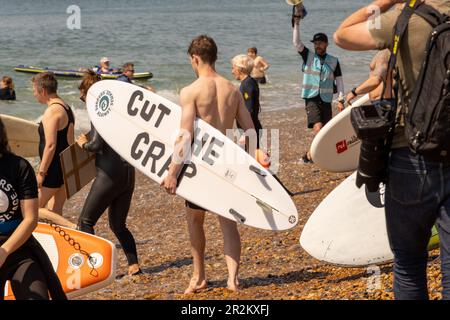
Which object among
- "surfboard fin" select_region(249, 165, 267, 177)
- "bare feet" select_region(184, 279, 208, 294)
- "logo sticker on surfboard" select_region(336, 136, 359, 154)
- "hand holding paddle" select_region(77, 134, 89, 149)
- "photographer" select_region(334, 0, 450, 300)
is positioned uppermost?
"photographer" select_region(334, 0, 450, 300)

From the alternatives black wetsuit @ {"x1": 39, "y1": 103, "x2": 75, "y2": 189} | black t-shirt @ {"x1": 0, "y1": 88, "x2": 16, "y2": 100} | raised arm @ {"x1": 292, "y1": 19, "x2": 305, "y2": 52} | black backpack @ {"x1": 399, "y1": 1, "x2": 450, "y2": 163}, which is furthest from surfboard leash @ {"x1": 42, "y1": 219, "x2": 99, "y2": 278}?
black t-shirt @ {"x1": 0, "y1": 88, "x2": 16, "y2": 100}

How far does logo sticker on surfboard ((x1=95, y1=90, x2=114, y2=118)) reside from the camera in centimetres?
687

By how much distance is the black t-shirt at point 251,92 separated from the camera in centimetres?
877

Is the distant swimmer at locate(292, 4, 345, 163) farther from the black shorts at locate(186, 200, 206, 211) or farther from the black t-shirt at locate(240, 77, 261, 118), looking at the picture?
the black shorts at locate(186, 200, 206, 211)

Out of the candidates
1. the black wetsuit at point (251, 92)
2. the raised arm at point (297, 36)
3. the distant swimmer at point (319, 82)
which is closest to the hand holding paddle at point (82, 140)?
the black wetsuit at point (251, 92)

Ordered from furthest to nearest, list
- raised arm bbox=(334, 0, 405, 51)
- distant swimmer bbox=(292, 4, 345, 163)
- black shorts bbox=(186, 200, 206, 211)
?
1. distant swimmer bbox=(292, 4, 345, 163)
2. black shorts bbox=(186, 200, 206, 211)
3. raised arm bbox=(334, 0, 405, 51)

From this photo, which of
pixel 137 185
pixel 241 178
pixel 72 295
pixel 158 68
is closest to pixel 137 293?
pixel 72 295

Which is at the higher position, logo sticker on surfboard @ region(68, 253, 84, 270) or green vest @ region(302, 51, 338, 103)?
green vest @ region(302, 51, 338, 103)

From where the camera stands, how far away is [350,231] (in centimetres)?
577

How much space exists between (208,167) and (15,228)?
2223mm

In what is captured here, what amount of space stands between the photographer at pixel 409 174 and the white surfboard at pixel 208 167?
221 cm

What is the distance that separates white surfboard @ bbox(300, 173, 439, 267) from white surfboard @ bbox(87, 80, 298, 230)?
0.24m

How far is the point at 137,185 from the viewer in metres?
12.2
